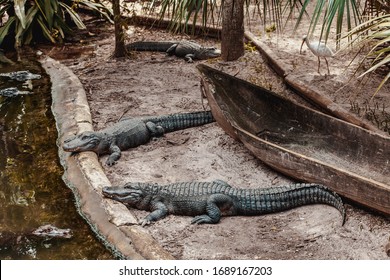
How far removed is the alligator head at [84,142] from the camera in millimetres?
6176

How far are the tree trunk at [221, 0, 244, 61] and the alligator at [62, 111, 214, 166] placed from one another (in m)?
1.84

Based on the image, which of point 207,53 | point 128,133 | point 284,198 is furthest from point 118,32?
point 284,198

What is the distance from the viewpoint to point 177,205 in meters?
5.23

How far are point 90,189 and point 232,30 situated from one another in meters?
3.59

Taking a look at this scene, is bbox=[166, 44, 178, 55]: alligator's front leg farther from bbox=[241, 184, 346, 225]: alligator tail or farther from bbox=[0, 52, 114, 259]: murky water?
bbox=[241, 184, 346, 225]: alligator tail

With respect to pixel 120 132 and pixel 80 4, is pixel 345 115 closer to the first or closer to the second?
pixel 120 132

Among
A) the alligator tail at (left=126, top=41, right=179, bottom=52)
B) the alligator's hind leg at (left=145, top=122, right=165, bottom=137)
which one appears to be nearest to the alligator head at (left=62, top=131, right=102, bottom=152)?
the alligator's hind leg at (left=145, top=122, right=165, bottom=137)

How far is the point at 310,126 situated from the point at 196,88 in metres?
2.18

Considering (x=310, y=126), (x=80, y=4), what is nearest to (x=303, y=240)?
(x=310, y=126)

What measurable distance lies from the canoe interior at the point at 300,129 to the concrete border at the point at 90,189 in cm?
132

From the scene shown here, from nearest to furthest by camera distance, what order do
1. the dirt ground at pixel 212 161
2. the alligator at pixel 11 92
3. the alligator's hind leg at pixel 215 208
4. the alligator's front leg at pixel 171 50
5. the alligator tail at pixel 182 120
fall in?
the dirt ground at pixel 212 161
the alligator's hind leg at pixel 215 208
the alligator tail at pixel 182 120
the alligator at pixel 11 92
the alligator's front leg at pixel 171 50

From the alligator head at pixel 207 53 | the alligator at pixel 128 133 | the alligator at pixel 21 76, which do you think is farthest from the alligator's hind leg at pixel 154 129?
the alligator at pixel 21 76

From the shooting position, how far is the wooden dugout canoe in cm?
480

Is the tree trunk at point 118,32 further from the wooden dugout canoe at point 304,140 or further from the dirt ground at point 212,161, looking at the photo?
the wooden dugout canoe at point 304,140
